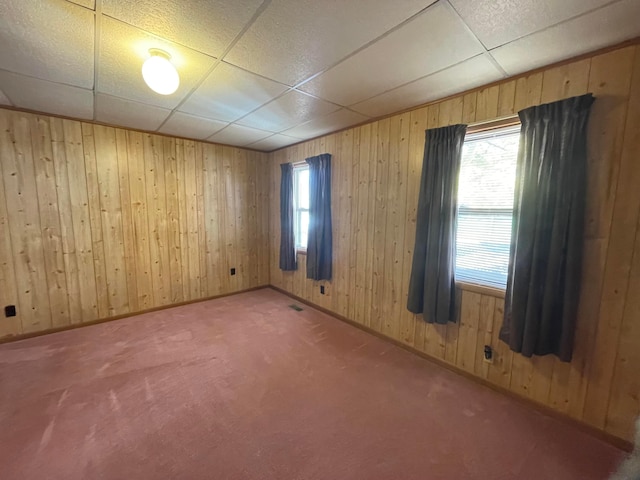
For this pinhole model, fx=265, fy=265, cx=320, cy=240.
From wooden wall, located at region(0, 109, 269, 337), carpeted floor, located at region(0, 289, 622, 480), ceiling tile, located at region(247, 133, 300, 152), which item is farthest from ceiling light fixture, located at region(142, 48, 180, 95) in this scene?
carpeted floor, located at region(0, 289, 622, 480)

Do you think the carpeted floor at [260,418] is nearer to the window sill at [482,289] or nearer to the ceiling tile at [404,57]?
the window sill at [482,289]

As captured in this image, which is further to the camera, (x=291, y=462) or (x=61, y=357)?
(x=61, y=357)

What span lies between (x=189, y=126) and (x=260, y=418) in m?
3.21

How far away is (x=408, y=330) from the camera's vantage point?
8.96 feet

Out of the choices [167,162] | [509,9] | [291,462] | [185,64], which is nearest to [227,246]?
[167,162]

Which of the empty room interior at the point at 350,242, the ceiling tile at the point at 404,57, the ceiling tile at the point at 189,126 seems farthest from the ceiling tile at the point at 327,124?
the ceiling tile at the point at 189,126

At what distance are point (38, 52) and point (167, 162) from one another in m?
2.01

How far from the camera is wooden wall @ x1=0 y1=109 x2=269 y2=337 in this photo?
9.16ft

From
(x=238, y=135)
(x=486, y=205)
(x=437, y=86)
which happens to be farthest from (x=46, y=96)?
(x=486, y=205)

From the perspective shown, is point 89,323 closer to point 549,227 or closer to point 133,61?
point 133,61

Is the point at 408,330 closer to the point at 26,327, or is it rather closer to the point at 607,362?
the point at 607,362

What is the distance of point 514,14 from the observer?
4.36ft

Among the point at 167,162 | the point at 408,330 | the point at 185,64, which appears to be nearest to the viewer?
the point at 185,64

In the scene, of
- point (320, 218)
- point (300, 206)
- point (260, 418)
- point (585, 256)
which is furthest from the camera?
point (300, 206)
